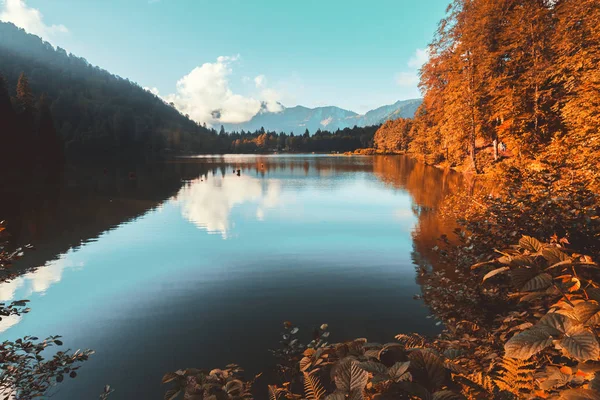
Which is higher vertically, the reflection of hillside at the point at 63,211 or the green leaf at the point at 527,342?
the green leaf at the point at 527,342

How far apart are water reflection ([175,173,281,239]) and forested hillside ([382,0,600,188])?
19648 millimetres

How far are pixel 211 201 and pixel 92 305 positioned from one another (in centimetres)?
2027

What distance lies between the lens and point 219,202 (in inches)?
1170

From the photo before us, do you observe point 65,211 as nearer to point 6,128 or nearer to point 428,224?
point 428,224

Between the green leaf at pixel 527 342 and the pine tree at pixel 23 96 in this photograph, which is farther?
the pine tree at pixel 23 96

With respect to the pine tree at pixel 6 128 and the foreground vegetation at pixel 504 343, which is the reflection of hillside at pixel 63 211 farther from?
the pine tree at pixel 6 128

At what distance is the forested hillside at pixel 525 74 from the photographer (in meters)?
18.6

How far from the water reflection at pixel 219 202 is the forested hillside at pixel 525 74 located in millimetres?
19648

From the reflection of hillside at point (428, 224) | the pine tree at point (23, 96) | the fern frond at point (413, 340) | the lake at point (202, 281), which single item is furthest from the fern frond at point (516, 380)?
the pine tree at point (23, 96)

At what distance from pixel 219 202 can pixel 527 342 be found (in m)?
29.2

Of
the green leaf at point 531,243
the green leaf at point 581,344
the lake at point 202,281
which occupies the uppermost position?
the green leaf at point 531,243

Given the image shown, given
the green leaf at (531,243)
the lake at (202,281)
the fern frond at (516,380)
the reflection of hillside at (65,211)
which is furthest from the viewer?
the reflection of hillside at (65,211)

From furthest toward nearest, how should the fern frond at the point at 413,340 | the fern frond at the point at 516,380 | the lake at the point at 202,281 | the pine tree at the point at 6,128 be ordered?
the pine tree at the point at 6,128, the lake at the point at 202,281, the fern frond at the point at 413,340, the fern frond at the point at 516,380

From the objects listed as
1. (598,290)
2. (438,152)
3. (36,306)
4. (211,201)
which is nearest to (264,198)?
(211,201)
